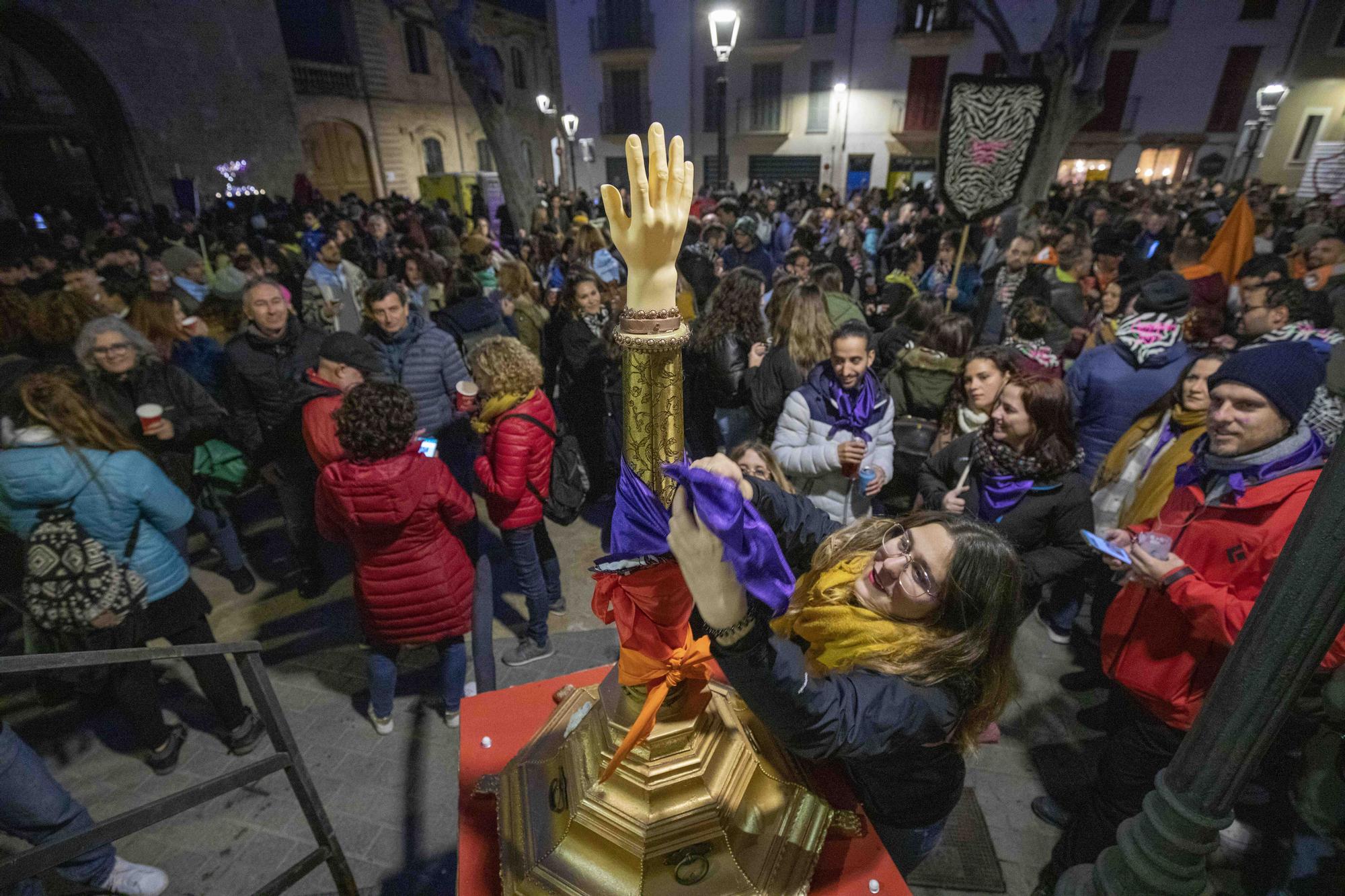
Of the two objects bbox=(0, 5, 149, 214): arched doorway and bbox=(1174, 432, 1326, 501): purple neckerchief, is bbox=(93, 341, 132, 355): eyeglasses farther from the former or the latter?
bbox=(0, 5, 149, 214): arched doorway

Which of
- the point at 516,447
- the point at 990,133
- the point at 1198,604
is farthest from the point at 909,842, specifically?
the point at 990,133

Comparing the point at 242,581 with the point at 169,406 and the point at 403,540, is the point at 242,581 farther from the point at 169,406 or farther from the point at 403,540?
the point at 403,540

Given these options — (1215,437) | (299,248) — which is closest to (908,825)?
(1215,437)

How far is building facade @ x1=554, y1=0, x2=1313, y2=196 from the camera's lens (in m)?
22.6

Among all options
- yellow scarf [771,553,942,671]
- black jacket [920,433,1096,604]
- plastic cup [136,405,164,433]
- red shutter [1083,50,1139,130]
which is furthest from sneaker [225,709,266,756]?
red shutter [1083,50,1139,130]

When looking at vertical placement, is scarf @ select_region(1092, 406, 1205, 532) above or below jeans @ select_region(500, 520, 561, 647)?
above

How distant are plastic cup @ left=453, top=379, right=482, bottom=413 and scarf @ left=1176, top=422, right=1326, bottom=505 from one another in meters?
3.12

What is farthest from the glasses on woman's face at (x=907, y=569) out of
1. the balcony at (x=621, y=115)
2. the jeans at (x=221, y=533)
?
the balcony at (x=621, y=115)

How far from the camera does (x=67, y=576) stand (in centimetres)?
256

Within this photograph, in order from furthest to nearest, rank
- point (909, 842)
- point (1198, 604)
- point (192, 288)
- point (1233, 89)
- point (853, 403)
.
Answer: point (1233, 89) → point (192, 288) → point (853, 403) → point (1198, 604) → point (909, 842)

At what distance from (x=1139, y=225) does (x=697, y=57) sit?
2136cm

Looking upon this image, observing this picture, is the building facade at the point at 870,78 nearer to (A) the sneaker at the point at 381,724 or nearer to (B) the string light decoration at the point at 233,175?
(B) the string light decoration at the point at 233,175

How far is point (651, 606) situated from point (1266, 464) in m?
2.21

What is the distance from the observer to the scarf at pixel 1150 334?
3.60 meters
